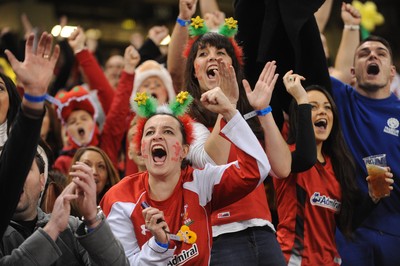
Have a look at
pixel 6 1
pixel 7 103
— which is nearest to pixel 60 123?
pixel 7 103

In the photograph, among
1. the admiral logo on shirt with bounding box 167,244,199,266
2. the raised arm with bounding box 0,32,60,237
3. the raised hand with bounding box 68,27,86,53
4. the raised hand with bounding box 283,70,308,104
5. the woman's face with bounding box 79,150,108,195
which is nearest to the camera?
the raised arm with bounding box 0,32,60,237

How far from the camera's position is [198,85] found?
4750 mm

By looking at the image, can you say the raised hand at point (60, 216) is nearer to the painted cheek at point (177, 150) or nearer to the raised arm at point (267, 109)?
the painted cheek at point (177, 150)

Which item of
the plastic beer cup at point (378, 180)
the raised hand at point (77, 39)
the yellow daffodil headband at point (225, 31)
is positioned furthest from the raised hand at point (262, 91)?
the raised hand at point (77, 39)

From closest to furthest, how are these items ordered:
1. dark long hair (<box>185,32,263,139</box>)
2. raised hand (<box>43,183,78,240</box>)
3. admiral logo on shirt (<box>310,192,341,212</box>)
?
raised hand (<box>43,183,78,240</box>)
dark long hair (<box>185,32,263,139</box>)
admiral logo on shirt (<box>310,192,341,212</box>)

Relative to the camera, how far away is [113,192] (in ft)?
13.6

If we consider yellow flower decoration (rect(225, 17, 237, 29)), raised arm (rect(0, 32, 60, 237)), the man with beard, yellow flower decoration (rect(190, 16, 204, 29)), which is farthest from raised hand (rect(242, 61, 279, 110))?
raised arm (rect(0, 32, 60, 237))

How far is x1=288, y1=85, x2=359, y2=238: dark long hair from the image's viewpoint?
16.2 feet

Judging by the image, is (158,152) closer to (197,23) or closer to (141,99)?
(141,99)

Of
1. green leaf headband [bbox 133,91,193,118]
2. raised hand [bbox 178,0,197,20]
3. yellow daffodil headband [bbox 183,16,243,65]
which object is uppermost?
raised hand [bbox 178,0,197,20]

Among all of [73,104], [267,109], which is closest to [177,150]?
[267,109]

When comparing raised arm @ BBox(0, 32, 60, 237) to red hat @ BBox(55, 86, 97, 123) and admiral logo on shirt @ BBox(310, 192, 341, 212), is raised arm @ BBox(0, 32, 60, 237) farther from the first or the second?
red hat @ BBox(55, 86, 97, 123)

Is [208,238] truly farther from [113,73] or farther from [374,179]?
[113,73]

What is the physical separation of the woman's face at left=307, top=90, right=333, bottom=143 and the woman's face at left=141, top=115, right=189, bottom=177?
113 centimetres
